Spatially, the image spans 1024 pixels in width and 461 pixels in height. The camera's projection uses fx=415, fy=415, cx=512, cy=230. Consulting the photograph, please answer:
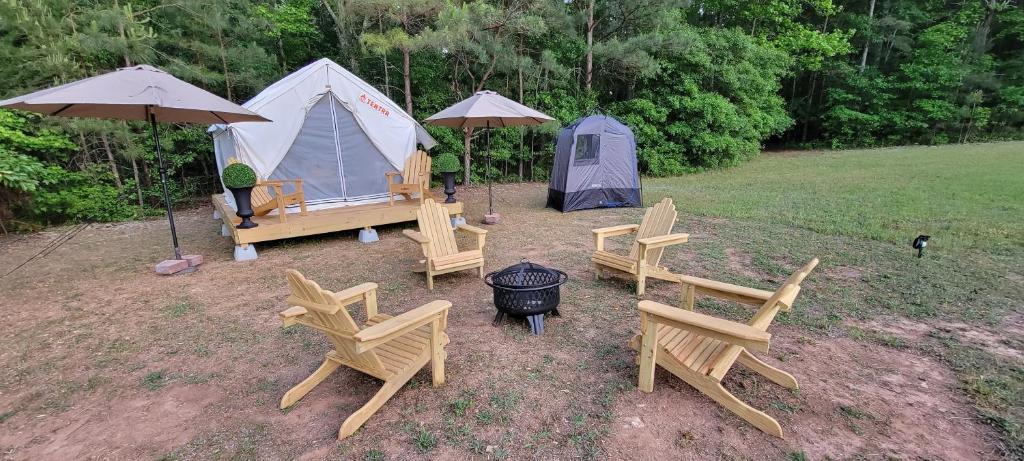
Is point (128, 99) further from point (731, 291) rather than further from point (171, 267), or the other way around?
point (731, 291)

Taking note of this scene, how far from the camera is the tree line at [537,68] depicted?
6746 mm

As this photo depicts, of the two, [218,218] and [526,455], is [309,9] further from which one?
[526,455]

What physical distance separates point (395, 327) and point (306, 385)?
0.70m

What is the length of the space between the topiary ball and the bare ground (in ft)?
3.98

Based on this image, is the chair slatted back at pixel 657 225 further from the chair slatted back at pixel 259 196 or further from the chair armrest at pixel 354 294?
the chair slatted back at pixel 259 196

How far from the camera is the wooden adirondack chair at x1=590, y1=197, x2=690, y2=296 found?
361 centimetres

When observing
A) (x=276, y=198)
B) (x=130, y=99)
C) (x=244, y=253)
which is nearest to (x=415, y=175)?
(x=276, y=198)

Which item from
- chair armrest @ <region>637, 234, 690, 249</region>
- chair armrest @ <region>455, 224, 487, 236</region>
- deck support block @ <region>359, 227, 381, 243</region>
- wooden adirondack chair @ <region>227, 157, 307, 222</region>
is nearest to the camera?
chair armrest @ <region>637, 234, 690, 249</region>

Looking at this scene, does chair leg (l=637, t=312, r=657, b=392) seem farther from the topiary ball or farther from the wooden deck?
the topiary ball

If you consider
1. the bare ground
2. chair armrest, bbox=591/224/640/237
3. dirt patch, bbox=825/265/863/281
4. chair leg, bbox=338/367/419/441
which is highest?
chair armrest, bbox=591/224/640/237

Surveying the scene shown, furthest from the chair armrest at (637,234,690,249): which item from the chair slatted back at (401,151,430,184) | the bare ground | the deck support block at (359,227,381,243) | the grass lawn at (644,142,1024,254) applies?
the chair slatted back at (401,151,430,184)

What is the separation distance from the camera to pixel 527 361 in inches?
106

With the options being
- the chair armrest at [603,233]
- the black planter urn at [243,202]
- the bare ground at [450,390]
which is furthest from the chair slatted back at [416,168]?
the chair armrest at [603,233]

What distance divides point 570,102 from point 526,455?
11.1 metres
